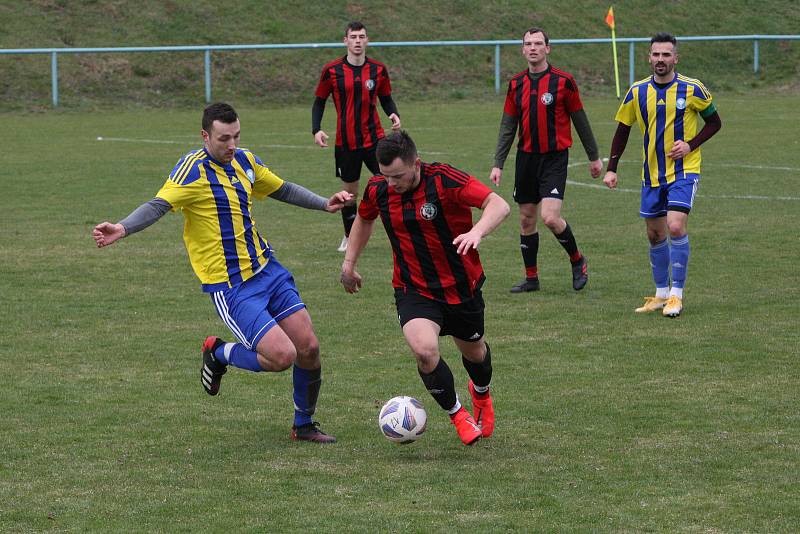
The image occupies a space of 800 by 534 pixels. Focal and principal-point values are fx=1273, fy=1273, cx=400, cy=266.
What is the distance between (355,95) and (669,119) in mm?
4174

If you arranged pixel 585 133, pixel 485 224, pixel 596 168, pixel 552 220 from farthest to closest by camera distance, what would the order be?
pixel 552 220 < pixel 585 133 < pixel 596 168 < pixel 485 224

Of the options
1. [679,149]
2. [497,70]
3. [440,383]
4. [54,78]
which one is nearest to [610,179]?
[679,149]

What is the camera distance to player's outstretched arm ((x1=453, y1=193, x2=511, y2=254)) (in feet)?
20.3

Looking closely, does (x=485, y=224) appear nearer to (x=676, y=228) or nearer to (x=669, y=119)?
(x=676, y=228)

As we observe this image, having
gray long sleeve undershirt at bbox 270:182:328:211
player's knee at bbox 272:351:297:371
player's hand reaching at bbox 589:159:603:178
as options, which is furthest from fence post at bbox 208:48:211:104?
player's knee at bbox 272:351:297:371

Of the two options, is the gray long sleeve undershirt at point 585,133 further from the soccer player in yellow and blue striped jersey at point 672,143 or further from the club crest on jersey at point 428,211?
the club crest on jersey at point 428,211

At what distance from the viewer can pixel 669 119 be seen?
10305 mm

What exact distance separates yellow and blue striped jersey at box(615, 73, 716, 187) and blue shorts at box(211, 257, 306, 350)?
4.15 metres

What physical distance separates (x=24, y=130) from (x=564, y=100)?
58.3ft

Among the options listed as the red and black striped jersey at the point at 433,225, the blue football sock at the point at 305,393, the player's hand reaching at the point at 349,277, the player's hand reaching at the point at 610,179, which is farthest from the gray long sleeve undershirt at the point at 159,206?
the player's hand reaching at the point at 610,179

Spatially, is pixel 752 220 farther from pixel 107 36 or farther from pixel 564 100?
pixel 107 36

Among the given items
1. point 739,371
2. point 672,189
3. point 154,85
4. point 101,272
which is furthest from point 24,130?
point 739,371

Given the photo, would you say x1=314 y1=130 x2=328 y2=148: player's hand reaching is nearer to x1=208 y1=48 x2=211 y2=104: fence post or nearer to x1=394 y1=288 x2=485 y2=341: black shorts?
x1=394 y1=288 x2=485 y2=341: black shorts

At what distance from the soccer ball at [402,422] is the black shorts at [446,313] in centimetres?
44
